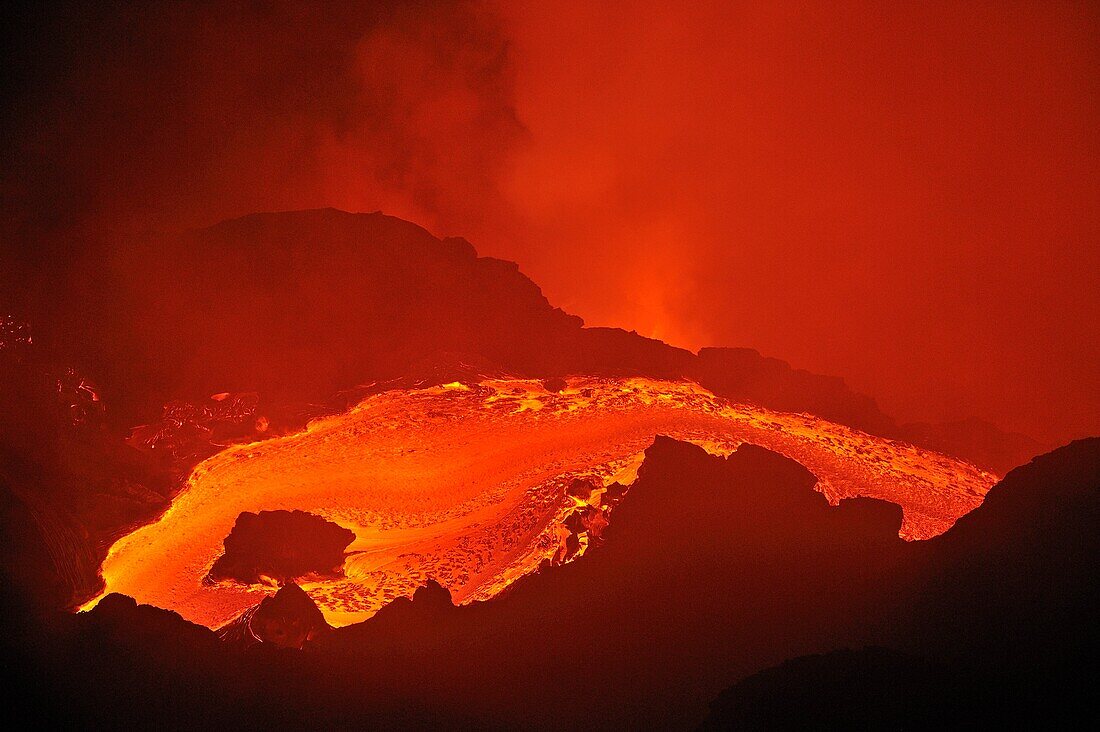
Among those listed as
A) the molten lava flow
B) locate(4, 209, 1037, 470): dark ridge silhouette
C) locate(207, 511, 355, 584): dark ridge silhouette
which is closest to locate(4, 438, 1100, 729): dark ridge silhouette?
A: the molten lava flow

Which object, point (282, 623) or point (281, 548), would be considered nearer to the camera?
point (282, 623)

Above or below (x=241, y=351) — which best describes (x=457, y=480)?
below

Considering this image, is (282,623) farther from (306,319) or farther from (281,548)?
(306,319)

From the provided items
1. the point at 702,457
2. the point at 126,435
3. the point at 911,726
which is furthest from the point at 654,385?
the point at 126,435

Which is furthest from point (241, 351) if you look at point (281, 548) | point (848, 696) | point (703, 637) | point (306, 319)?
point (848, 696)

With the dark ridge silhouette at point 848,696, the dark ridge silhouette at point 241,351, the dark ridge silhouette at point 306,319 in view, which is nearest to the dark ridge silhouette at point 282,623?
the dark ridge silhouette at point 241,351

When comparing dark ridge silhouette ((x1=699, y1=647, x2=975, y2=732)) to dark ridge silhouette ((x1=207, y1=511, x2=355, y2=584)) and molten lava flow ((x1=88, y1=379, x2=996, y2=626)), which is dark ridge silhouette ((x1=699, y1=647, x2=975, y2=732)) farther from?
dark ridge silhouette ((x1=207, y1=511, x2=355, y2=584))
